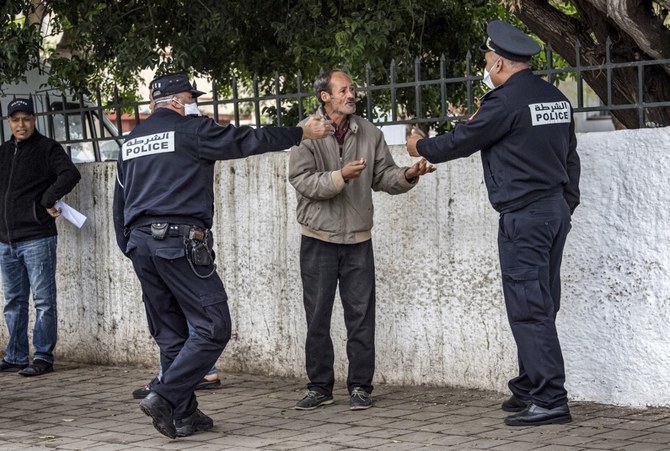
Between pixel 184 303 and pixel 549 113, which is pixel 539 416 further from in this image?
pixel 184 303

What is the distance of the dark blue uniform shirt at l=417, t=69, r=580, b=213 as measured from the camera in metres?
6.36

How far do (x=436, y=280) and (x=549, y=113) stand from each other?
163 centimetres

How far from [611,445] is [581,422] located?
1.99ft

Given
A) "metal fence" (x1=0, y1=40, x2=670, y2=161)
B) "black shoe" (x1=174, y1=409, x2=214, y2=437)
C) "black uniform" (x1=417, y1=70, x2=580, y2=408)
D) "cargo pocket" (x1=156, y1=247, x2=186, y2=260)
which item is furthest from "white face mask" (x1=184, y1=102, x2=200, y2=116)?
"black shoe" (x1=174, y1=409, x2=214, y2=437)

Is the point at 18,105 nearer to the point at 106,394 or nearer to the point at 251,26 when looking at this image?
the point at 106,394

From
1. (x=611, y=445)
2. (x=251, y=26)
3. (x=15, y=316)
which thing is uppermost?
(x=251, y=26)

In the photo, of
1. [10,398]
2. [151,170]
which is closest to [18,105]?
[10,398]

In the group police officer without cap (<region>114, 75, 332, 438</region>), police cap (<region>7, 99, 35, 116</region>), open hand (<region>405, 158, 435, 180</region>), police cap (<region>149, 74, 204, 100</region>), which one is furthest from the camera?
police cap (<region>7, 99, 35, 116</region>)

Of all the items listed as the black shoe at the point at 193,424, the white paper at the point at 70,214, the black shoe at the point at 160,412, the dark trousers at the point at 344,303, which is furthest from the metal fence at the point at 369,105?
the black shoe at the point at 160,412

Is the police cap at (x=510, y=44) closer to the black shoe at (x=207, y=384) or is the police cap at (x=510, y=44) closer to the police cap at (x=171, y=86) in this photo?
the police cap at (x=171, y=86)

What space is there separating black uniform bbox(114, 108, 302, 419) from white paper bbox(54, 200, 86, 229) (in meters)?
2.45

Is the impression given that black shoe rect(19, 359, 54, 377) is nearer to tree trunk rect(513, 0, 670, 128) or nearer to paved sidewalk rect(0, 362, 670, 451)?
paved sidewalk rect(0, 362, 670, 451)

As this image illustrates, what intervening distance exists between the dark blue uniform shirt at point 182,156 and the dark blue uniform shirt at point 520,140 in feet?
3.25

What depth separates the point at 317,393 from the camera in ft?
23.9
